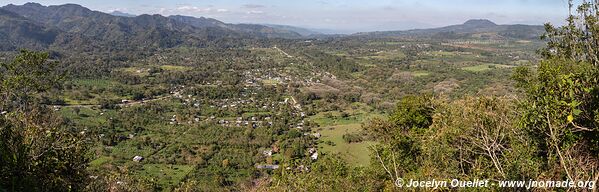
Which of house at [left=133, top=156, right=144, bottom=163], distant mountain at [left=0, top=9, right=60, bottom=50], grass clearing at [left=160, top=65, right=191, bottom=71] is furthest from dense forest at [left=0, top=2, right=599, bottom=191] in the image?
distant mountain at [left=0, top=9, right=60, bottom=50]

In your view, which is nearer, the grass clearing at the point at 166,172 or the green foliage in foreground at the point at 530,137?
the green foliage in foreground at the point at 530,137

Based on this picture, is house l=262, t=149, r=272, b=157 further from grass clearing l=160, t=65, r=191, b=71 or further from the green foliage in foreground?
grass clearing l=160, t=65, r=191, b=71

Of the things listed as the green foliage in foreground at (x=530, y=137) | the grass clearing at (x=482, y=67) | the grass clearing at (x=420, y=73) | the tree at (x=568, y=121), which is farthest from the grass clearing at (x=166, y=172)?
the grass clearing at (x=482, y=67)

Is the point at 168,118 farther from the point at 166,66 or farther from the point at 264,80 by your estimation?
the point at 166,66

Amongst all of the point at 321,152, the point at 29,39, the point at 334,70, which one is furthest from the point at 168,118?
the point at 29,39

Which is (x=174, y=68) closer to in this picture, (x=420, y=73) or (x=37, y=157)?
(x=420, y=73)

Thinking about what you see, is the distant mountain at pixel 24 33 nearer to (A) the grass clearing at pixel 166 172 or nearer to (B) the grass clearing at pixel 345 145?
(A) the grass clearing at pixel 166 172

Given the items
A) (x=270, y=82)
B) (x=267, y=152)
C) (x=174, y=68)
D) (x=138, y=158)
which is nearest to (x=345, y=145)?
(x=267, y=152)

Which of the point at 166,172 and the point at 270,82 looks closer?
the point at 166,172

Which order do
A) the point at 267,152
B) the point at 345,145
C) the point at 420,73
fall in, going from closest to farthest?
the point at 267,152, the point at 345,145, the point at 420,73
